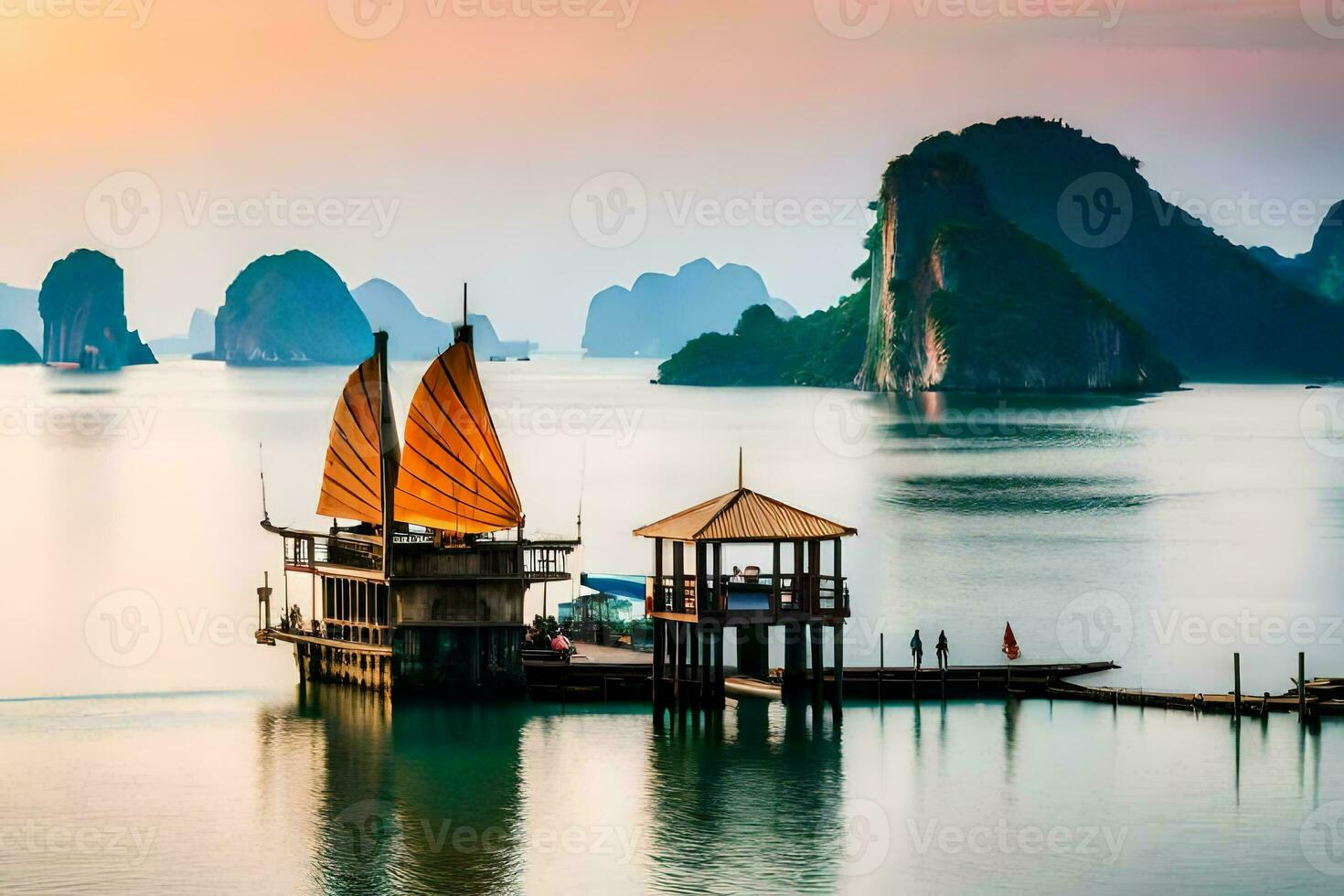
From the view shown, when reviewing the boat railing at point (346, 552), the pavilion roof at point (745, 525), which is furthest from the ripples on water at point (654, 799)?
the pavilion roof at point (745, 525)

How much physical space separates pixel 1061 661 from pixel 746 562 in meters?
18.4

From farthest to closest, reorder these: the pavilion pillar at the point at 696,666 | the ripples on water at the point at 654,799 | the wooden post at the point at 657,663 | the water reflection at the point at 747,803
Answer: the pavilion pillar at the point at 696,666 < the wooden post at the point at 657,663 < the ripples on water at the point at 654,799 < the water reflection at the point at 747,803

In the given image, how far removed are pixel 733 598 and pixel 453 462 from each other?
7438 mm

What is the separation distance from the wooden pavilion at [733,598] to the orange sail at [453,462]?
4104 millimetres

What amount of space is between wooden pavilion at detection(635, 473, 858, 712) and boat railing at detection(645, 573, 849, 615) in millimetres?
18

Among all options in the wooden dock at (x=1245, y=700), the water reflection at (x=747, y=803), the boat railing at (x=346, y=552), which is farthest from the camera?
the boat railing at (x=346, y=552)

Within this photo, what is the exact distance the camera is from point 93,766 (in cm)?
4216

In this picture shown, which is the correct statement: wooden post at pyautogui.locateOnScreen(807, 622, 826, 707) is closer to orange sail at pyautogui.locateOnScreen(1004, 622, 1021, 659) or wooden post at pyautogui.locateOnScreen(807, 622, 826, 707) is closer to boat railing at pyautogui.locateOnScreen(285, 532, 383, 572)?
orange sail at pyautogui.locateOnScreen(1004, 622, 1021, 659)

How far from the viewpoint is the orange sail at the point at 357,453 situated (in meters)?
49.1

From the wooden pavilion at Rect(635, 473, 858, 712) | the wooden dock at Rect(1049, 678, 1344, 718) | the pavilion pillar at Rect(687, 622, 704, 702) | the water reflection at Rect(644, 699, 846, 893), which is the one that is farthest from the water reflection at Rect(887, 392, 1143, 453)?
the water reflection at Rect(644, 699, 846, 893)

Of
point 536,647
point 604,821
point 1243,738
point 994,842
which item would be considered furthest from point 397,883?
point 1243,738

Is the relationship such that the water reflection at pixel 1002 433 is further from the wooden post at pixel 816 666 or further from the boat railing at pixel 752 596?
the boat railing at pixel 752 596

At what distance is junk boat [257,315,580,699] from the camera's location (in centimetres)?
4466

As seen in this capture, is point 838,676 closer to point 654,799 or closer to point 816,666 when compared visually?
point 816,666
